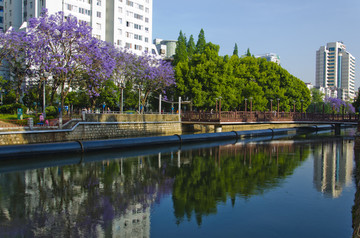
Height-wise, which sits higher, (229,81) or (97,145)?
(229,81)

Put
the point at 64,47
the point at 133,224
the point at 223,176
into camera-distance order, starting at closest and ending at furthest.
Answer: the point at 133,224 < the point at 223,176 < the point at 64,47

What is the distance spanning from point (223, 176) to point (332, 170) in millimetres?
7742

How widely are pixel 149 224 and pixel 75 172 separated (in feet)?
31.8

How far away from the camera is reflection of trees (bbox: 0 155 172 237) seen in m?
10.1

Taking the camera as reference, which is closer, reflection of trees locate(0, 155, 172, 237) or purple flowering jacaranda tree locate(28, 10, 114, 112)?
reflection of trees locate(0, 155, 172, 237)

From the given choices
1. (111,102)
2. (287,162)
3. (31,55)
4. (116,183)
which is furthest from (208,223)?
(111,102)

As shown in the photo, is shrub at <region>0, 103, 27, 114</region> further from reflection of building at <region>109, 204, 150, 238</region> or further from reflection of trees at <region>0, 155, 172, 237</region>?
reflection of building at <region>109, 204, 150, 238</region>

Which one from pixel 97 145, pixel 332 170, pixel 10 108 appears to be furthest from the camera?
pixel 10 108

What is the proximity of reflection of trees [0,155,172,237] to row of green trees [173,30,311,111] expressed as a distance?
30.8 metres

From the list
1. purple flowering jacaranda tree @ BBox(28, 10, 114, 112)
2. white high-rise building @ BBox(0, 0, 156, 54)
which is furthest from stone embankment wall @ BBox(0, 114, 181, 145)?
white high-rise building @ BBox(0, 0, 156, 54)

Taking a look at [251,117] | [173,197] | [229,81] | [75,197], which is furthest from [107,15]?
[173,197]

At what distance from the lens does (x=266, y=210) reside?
1215 cm

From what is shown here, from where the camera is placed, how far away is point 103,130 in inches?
1409

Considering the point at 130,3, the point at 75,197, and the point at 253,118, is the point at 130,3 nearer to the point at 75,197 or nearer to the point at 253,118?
the point at 253,118
